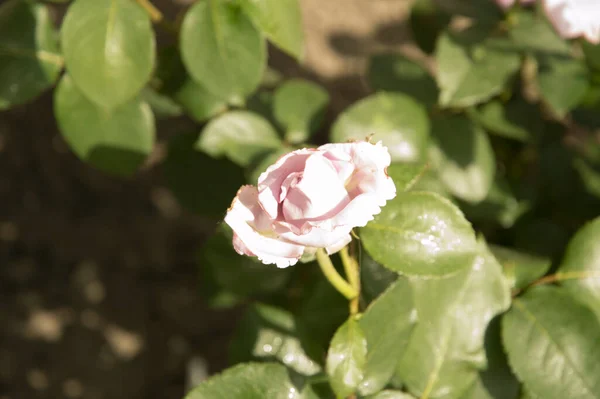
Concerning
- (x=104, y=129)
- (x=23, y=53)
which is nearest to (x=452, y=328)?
(x=104, y=129)

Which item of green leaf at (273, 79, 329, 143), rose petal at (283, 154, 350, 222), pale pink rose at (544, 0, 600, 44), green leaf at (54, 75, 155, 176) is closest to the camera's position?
rose petal at (283, 154, 350, 222)

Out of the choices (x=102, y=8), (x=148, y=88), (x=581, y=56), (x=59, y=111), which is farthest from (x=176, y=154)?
(x=581, y=56)

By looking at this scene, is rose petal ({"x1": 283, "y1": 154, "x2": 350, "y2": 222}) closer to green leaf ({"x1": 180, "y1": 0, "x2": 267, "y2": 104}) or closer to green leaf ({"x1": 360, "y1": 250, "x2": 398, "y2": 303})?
green leaf ({"x1": 360, "y1": 250, "x2": 398, "y2": 303})

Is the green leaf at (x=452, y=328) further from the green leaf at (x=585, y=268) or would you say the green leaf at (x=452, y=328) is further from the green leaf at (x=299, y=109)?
the green leaf at (x=299, y=109)

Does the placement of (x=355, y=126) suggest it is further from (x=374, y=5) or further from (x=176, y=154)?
(x=374, y=5)

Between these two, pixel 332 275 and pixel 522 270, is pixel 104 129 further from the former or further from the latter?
pixel 522 270

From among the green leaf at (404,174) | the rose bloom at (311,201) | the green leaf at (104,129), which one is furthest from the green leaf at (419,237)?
the green leaf at (104,129)

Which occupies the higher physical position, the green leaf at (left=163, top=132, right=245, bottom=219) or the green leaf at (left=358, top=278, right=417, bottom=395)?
the green leaf at (left=358, top=278, right=417, bottom=395)

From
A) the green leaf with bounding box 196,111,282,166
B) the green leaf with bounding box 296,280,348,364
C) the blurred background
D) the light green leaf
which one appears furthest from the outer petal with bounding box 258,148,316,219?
the blurred background
